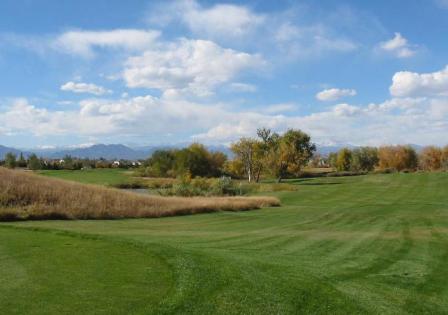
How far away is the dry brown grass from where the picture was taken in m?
23.6

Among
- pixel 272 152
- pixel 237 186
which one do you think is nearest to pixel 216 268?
pixel 237 186

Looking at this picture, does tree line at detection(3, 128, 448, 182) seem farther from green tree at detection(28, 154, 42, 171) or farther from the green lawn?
the green lawn

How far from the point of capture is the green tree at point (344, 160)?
11738cm

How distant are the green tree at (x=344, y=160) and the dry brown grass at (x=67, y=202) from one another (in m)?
89.7

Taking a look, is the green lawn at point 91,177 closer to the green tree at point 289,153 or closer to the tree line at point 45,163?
the tree line at point 45,163

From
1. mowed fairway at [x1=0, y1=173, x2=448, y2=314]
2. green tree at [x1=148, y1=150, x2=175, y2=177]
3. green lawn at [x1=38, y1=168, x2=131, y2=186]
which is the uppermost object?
green tree at [x1=148, y1=150, x2=175, y2=177]

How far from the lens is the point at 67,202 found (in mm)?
25625

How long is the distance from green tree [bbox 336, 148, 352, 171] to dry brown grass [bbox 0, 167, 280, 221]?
294 feet

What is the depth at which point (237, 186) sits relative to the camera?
184ft

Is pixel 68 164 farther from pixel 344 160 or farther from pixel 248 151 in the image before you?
pixel 344 160

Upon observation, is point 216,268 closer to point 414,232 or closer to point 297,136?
point 414,232

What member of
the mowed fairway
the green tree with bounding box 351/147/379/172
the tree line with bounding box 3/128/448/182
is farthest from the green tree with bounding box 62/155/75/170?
the mowed fairway

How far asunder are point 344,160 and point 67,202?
324 feet

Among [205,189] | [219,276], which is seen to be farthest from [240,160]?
[219,276]
